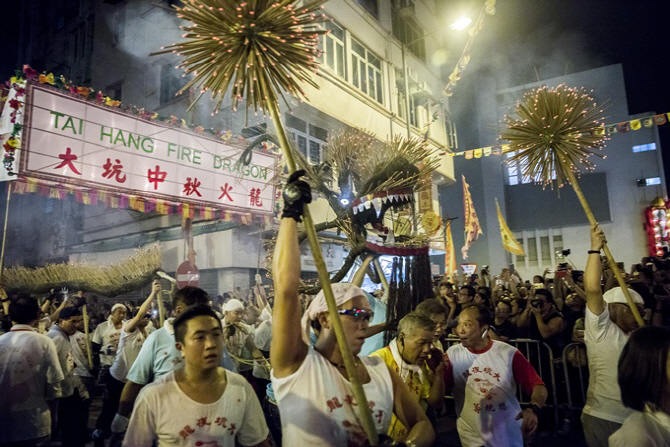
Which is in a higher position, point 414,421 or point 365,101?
point 365,101

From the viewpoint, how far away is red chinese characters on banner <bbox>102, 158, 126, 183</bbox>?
9070 mm

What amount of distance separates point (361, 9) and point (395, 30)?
394 cm

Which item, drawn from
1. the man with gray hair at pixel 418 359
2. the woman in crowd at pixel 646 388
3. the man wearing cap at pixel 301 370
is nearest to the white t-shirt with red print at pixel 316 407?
the man wearing cap at pixel 301 370

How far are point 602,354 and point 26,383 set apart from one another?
17.9 feet

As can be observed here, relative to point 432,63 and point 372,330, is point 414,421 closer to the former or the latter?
point 372,330

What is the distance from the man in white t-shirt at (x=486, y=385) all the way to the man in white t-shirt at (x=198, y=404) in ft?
6.30

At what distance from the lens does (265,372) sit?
21.6ft

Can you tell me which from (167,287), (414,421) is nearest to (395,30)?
(167,287)

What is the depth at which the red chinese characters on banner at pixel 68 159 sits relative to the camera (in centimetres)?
837

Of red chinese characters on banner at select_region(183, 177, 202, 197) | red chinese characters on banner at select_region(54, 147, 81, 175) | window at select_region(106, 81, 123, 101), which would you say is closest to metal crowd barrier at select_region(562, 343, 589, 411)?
red chinese characters on banner at select_region(183, 177, 202, 197)

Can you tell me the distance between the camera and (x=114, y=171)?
30.2ft

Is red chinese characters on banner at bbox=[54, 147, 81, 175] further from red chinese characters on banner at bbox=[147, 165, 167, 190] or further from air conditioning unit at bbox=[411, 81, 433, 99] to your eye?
air conditioning unit at bbox=[411, 81, 433, 99]

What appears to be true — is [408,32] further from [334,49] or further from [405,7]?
[334,49]

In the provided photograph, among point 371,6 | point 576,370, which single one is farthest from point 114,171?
point 371,6
